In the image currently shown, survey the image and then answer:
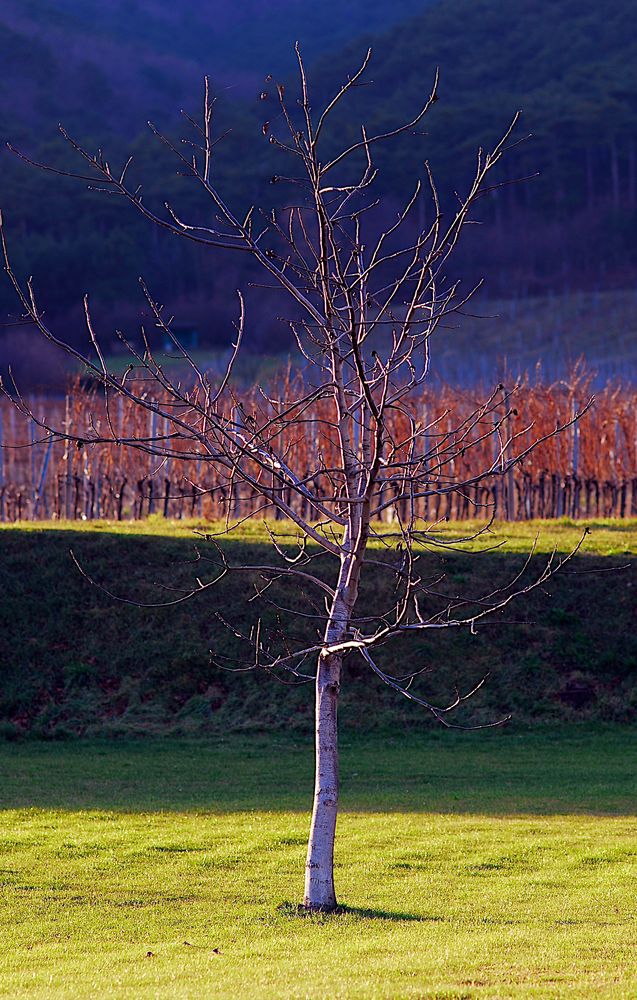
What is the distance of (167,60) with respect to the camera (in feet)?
330

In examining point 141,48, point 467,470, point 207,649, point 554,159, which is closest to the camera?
point 207,649

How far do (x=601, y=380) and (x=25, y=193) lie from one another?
92.6 ft

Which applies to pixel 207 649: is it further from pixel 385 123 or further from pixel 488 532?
pixel 385 123

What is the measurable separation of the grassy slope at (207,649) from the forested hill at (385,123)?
78.2ft

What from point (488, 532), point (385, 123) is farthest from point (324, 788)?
point (385, 123)

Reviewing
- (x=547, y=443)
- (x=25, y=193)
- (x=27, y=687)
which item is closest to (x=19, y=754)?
(x=27, y=687)

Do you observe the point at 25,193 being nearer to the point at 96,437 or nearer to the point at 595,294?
the point at 595,294

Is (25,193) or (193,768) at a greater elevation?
(25,193)

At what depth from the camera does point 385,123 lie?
6178cm

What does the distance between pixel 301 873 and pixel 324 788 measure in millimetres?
1515

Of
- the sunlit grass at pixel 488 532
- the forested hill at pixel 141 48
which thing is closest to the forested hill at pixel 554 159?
the forested hill at pixel 141 48

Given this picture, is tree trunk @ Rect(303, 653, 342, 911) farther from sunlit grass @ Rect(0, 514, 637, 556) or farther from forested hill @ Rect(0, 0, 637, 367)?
forested hill @ Rect(0, 0, 637, 367)

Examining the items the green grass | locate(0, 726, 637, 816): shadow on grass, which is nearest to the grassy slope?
locate(0, 726, 637, 816): shadow on grass

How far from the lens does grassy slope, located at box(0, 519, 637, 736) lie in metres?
15.2
